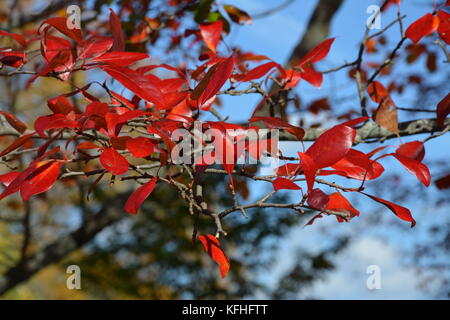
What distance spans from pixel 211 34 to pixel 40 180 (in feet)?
2.10

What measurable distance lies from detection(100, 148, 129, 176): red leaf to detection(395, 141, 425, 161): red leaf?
59cm

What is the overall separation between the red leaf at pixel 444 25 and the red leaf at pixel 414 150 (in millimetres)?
255

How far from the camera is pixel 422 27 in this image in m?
1.05

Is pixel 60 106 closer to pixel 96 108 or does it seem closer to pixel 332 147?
pixel 96 108

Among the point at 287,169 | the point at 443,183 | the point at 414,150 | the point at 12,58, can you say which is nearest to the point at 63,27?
the point at 12,58

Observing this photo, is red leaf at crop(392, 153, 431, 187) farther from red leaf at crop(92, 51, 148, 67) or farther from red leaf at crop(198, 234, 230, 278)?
red leaf at crop(92, 51, 148, 67)

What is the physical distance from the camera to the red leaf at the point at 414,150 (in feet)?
3.15

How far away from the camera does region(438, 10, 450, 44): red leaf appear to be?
101cm

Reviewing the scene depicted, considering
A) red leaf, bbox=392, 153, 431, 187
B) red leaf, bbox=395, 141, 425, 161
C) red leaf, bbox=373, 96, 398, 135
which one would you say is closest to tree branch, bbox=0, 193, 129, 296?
red leaf, bbox=373, 96, 398, 135

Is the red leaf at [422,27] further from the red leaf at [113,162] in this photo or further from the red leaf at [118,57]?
the red leaf at [113,162]

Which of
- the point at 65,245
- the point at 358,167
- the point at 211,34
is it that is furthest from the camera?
the point at 65,245
